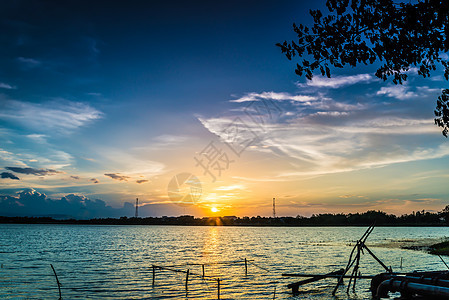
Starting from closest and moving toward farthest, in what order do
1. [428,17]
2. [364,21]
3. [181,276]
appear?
[428,17] < [364,21] < [181,276]

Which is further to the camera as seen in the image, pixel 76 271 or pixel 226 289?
pixel 76 271

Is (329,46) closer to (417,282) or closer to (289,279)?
(417,282)

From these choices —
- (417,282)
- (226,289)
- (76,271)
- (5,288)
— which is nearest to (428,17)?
(417,282)

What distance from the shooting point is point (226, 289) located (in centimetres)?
3114

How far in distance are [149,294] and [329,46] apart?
25421 mm

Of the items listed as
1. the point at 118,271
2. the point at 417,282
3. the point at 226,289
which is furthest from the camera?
the point at 118,271

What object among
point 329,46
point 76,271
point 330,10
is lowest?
point 76,271

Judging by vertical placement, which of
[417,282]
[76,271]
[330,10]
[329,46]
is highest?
[330,10]

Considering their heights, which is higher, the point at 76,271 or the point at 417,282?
the point at 417,282

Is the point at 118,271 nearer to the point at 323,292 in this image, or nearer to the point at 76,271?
the point at 76,271

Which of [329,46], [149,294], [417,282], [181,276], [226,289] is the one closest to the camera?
[329,46]

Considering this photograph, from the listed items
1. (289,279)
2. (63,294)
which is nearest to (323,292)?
(289,279)

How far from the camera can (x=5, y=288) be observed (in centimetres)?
3191

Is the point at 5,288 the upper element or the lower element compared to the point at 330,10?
lower
